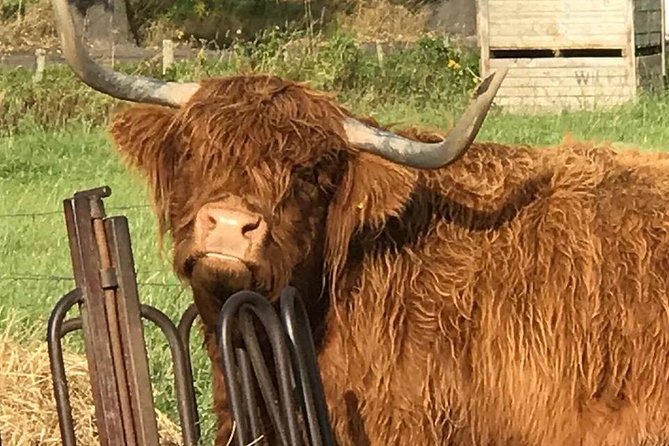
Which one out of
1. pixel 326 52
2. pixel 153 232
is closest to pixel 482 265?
pixel 153 232

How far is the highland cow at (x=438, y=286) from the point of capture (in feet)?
13.5

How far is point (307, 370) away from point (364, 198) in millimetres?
757

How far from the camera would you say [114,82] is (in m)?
4.36

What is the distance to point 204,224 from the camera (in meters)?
3.81

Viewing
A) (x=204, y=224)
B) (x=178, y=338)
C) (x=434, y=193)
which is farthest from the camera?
(x=434, y=193)

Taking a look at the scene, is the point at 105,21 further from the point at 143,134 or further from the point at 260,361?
the point at 260,361

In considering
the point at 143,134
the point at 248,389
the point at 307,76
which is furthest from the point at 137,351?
the point at 307,76

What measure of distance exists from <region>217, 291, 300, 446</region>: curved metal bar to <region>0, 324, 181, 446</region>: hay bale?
1.73 meters

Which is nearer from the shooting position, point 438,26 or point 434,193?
point 434,193

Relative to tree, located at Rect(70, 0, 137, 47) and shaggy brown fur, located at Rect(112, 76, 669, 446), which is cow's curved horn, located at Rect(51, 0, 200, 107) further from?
tree, located at Rect(70, 0, 137, 47)

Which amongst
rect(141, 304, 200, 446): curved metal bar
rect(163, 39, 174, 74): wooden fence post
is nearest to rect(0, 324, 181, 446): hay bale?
rect(141, 304, 200, 446): curved metal bar

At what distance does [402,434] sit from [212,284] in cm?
79

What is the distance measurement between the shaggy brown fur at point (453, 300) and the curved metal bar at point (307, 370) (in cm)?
48

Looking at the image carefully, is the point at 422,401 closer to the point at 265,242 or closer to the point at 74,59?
the point at 265,242
